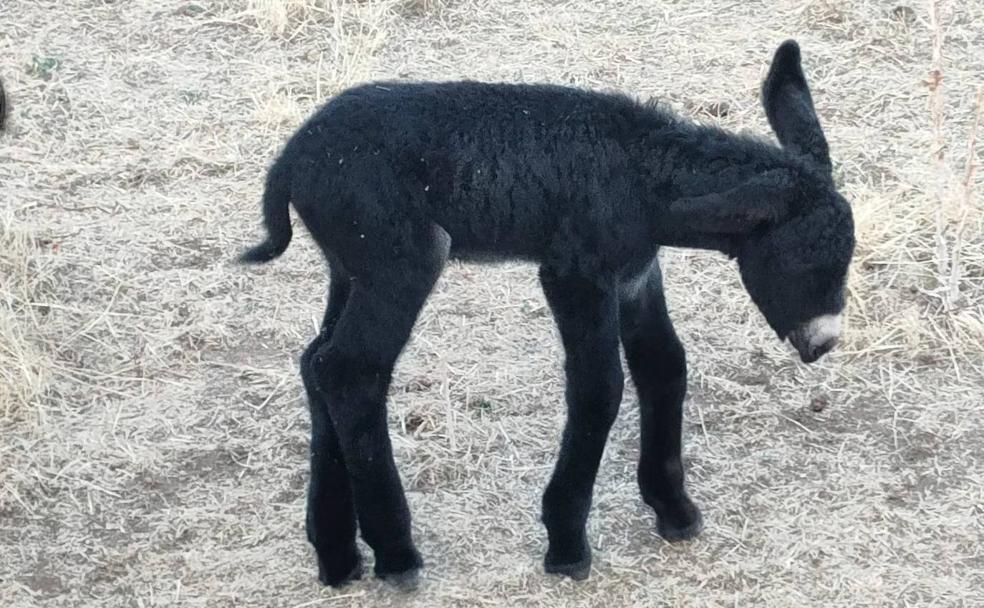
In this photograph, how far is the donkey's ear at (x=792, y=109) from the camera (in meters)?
4.29

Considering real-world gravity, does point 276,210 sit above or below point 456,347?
above

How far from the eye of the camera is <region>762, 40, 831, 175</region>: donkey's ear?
429 cm

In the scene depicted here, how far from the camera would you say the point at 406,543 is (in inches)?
178

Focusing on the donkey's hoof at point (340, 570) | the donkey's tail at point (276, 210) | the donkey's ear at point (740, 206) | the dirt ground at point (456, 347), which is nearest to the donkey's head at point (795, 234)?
the donkey's ear at point (740, 206)

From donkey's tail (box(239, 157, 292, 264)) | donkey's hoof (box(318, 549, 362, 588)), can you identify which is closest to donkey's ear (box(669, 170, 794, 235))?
donkey's tail (box(239, 157, 292, 264))

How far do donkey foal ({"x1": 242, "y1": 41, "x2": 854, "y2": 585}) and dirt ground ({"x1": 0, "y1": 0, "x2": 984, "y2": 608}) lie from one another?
84cm

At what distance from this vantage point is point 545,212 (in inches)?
161

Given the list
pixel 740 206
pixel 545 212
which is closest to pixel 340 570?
pixel 545 212

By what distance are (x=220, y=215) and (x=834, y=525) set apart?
11.3 feet

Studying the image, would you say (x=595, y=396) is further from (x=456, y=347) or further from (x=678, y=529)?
(x=456, y=347)

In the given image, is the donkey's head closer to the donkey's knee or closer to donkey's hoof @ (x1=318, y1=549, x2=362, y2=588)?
the donkey's knee

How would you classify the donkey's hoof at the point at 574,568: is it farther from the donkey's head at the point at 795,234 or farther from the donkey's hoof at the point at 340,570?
the donkey's head at the point at 795,234

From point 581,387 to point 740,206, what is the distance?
0.75m

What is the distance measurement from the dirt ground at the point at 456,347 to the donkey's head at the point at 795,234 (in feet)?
3.27
